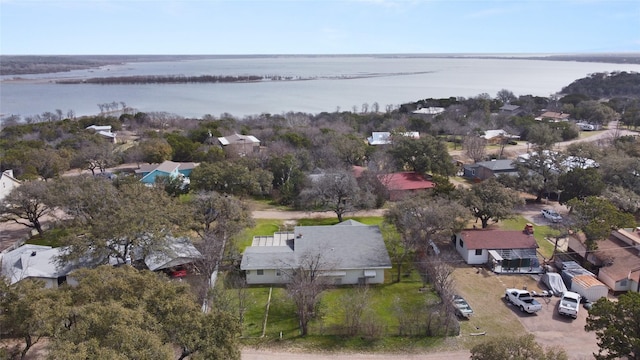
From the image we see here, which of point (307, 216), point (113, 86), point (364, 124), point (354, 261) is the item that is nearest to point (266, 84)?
point (113, 86)

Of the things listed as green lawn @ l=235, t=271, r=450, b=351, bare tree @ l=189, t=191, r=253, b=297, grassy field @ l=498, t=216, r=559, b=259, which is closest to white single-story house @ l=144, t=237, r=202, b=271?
bare tree @ l=189, t=191, r=253, b=297

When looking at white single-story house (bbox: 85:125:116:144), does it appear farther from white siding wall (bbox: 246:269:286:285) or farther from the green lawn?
the green lawn

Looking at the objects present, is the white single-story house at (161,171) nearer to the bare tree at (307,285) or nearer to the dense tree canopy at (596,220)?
the bare tree at (307,285)

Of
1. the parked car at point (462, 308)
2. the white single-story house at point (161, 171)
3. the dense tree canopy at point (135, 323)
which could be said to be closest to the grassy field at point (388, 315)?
the parked car at point (462, 308)

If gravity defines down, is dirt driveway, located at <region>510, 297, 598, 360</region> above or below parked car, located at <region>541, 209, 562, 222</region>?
above

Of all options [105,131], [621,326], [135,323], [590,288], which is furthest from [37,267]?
[105,131]

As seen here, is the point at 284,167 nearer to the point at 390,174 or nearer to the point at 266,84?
the point at 390,174
